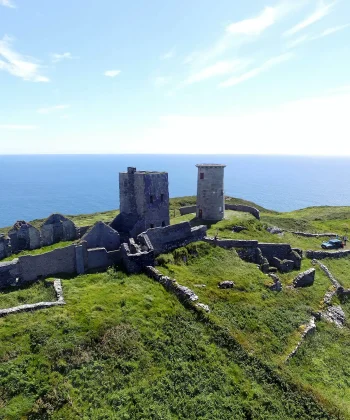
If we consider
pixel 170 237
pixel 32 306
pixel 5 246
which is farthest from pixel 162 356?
pixel 5 246

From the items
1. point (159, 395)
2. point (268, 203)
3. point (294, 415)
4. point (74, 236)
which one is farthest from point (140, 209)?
point (268, 203)

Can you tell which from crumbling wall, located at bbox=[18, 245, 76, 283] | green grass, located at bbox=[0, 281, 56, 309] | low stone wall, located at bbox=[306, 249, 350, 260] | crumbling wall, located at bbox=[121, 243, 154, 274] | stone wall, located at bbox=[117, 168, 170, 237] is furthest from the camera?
low stone wall, located at bbox=[306, 249, 350, 260]

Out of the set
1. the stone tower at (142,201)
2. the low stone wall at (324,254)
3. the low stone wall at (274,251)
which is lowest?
the low stone wall at (324,254)

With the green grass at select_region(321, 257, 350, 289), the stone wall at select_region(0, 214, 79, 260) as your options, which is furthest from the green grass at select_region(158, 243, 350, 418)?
the stone wall at select_region(0, 214, 79, 260)

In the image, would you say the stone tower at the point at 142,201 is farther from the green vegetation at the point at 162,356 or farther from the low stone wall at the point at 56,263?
the green vegetation at the point at 162,356

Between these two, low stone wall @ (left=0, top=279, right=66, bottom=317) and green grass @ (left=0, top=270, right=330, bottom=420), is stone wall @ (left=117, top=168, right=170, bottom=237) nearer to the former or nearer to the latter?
low stone wall @ (left=0, top=279, right=66, bottom=317)

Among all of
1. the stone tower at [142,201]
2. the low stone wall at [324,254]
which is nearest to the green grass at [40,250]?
the stone tower at [142,201]

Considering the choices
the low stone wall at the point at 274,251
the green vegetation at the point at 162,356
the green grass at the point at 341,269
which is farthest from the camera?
the low stone wall at the point at 274,251
